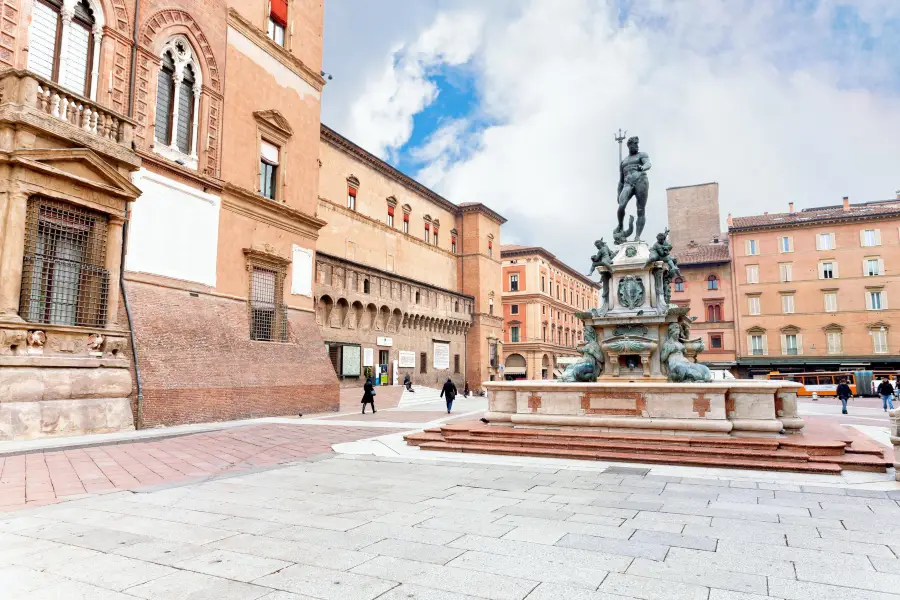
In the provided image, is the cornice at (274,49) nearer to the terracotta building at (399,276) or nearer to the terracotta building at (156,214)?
the terracotta building at (156,214)

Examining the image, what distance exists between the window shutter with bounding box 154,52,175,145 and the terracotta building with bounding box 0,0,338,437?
54 mm

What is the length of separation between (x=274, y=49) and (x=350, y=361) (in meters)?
16.6

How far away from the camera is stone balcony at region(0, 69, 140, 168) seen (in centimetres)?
1202

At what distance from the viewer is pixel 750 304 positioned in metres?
49.4

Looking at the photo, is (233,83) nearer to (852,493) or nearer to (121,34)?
(121,34)

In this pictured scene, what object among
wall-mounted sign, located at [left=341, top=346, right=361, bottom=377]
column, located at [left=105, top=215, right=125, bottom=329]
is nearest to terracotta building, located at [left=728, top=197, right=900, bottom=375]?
wall-mounted sign, located at [left=341, top=346, right=361, bottom=377]

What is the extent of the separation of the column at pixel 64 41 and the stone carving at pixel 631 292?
14122mm

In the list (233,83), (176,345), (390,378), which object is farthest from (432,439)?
(390,378)

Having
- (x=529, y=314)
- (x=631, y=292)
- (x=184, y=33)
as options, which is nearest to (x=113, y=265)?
(x=184, y=33)

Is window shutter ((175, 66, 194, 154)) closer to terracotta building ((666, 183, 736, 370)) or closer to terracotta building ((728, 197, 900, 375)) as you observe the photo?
terracotta building ((666, 183, 736, 370))

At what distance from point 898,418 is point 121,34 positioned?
18.4 metres

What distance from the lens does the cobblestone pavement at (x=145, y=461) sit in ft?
23.9

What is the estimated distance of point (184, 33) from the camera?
17141mm

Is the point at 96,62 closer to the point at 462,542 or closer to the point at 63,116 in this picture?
the point at 63,116
